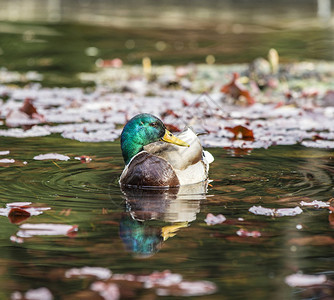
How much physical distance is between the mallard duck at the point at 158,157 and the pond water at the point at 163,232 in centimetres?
14

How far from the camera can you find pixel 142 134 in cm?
563

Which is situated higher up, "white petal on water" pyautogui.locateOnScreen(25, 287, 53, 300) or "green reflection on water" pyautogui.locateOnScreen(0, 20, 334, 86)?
"white petal on water" pyautogui.locateOnScreen(25, 287, 53, 300)

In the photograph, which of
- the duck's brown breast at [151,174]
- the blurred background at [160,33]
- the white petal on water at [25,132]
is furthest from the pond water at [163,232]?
the blurred background at [160,33]

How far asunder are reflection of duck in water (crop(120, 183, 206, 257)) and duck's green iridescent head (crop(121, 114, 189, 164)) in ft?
1.27

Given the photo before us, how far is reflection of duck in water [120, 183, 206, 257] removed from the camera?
411 centimetres

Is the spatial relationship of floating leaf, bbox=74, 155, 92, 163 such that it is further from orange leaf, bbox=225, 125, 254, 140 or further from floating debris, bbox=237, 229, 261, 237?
floating debris, bbox=237, 229, 261, 237

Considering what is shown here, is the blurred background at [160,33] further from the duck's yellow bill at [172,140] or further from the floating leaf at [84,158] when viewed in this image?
the duck's yellow bill at [172,140]

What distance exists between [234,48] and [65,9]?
40.2 ft

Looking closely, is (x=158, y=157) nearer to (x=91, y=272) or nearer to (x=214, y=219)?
(x=214, y=219)

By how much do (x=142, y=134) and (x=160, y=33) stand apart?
46.0 feet

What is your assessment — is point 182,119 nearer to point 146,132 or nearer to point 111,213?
point 146,132

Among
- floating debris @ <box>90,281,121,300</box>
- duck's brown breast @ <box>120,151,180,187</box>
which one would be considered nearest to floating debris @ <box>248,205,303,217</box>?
duck's brown breast @ <box>120,151,180,187</box>

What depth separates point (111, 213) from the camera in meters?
4.68

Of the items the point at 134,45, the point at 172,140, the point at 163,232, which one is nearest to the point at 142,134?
the point at 172,140
